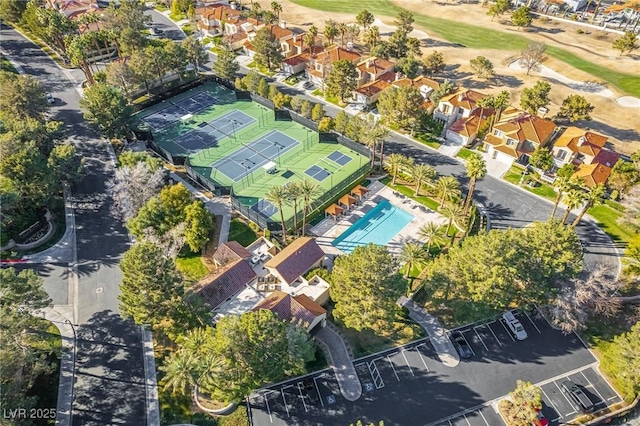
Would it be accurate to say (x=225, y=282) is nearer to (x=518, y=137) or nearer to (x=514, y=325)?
(x=514, y=325)

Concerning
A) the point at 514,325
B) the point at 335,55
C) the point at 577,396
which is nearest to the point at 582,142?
the point at 514,325

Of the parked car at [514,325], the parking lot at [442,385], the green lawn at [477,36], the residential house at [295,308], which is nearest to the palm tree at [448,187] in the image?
the parked car at [514,325]

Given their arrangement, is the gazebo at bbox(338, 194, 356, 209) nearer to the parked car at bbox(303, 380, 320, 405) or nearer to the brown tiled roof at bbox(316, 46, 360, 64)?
the parked car at bbox(303, 380, 320, 405)

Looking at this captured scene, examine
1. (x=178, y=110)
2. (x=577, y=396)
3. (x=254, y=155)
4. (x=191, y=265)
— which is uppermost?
(x=178, y=110)

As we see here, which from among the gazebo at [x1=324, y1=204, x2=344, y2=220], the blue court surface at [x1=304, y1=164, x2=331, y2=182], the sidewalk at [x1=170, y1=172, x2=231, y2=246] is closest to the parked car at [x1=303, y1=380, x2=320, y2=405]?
the sidewalk at [x1=170, y1=172, x2=231, y2=246]

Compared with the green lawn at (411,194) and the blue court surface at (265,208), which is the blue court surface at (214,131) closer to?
the blue court surface at (265,208)

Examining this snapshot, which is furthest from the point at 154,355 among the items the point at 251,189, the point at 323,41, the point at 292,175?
the point at 323,41
